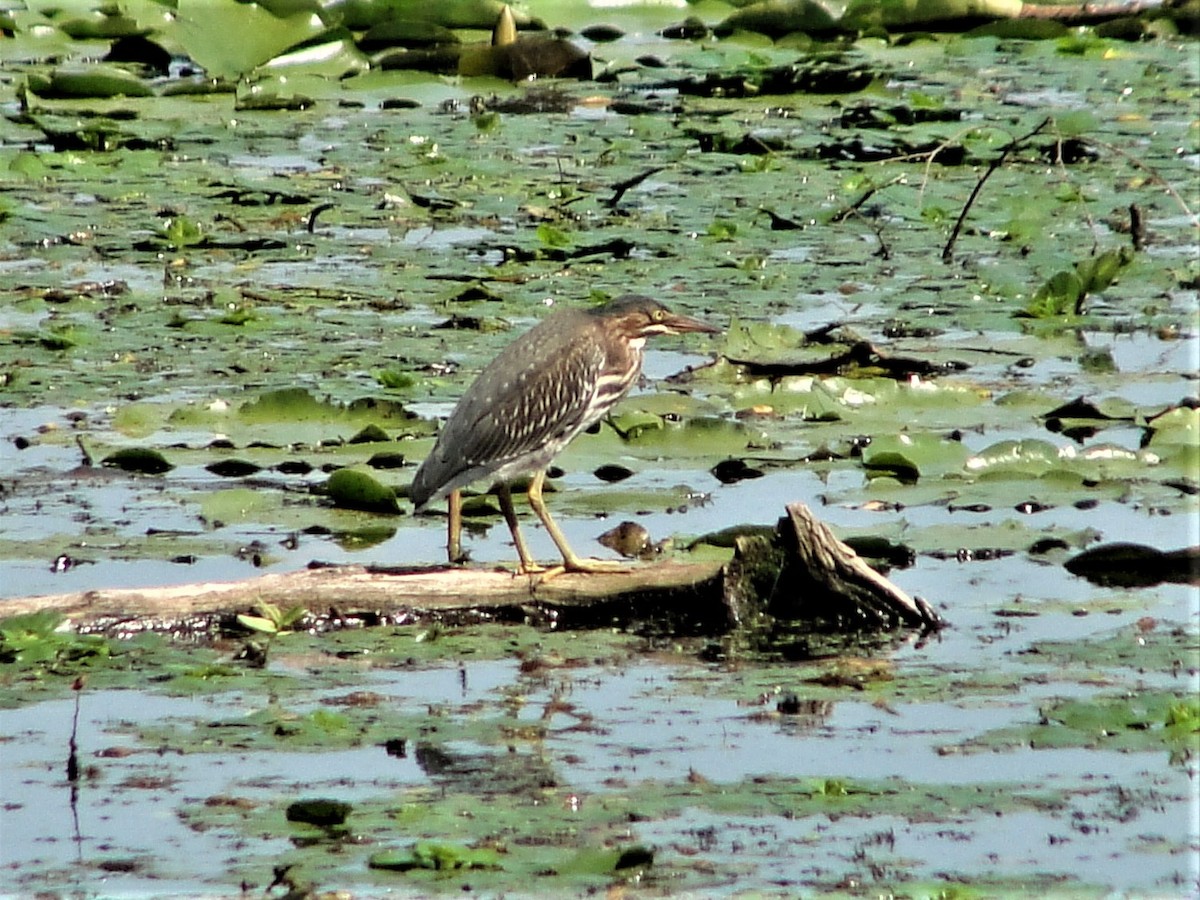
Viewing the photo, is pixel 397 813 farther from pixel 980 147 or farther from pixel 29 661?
pixel 980 147

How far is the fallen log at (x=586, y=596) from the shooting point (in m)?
5.83

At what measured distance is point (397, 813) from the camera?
469 centimetres

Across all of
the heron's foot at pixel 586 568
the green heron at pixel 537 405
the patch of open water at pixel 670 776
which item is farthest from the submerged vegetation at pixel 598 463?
the green heron at pixel 537 405

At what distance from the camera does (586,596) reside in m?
6.07

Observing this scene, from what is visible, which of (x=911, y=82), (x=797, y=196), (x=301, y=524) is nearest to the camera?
(x=301, y=524)

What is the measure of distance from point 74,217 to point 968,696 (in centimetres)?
683

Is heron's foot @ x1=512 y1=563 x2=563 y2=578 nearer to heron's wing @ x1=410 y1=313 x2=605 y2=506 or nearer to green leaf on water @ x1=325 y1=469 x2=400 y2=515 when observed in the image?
heron's wing @ x1=410 y1=313 x2=605 y2=506

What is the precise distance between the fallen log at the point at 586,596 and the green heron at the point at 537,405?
15cm

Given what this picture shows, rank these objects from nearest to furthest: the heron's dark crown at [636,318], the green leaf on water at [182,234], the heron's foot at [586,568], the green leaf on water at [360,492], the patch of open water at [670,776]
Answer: the patch of open water at [670,776] → the heron's foot at [586,568] → the green leaf on water at [360,492] → the heron's dark crown at [636,318] → the green leaf on water at [182,234]

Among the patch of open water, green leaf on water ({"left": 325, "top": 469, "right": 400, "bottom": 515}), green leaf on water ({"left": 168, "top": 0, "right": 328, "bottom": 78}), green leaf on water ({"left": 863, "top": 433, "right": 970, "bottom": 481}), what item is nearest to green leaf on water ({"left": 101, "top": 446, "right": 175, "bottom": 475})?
green leaf on water ({"left": 325, "top": 469, "right": 400, "bottom": 515})

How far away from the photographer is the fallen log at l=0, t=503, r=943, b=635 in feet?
19.1

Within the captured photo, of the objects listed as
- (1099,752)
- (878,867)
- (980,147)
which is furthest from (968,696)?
(980,147)

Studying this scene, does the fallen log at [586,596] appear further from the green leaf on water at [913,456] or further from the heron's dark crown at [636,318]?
the heron's dark crown at [636,318]

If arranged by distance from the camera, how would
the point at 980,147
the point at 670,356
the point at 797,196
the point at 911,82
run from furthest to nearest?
the point at 911,82 → the point at 980,147 → the point at 797,196 → the point at 670,356
